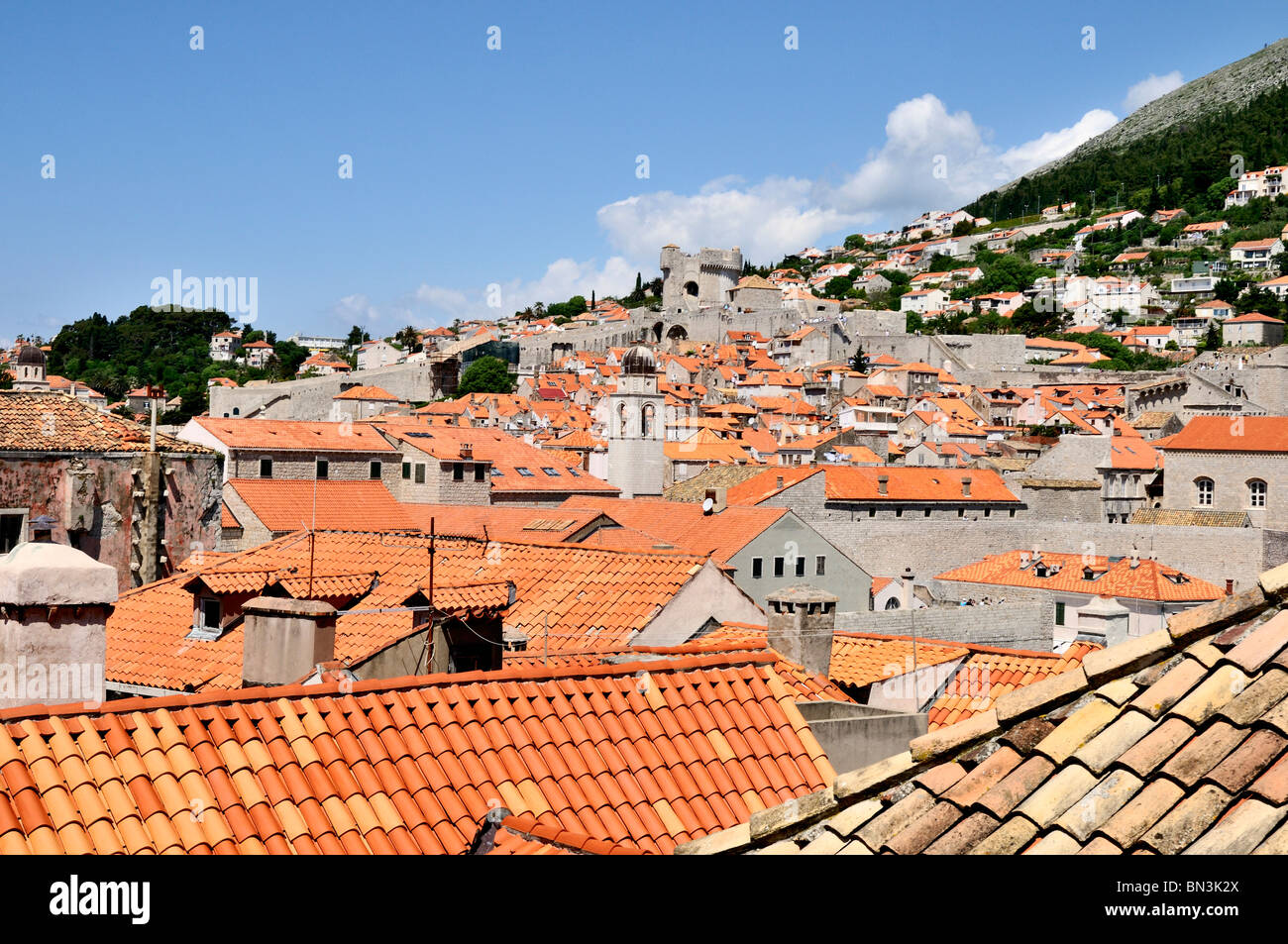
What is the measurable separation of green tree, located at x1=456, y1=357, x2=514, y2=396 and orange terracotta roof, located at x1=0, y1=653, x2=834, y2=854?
10016 cm

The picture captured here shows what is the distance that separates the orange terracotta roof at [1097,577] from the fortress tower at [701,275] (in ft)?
296

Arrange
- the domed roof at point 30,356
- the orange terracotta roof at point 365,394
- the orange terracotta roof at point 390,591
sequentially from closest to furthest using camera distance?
the orange terracotta roof at point 390,591 < the domed roof at point 30,356 < the orange terracotta roof at point 365,394

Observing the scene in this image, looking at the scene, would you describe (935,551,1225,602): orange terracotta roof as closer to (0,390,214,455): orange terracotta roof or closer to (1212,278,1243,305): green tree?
(0,390,214,455): orange terracotta roof

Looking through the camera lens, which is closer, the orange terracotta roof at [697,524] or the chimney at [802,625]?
the chimney at [802,625]

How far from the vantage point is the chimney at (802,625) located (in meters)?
10.2

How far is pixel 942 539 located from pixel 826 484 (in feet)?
15.1

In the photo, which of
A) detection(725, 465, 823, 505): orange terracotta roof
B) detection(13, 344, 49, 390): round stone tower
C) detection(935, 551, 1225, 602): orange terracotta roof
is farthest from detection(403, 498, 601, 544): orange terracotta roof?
detection(935, 551, 1225, 602): orange terracotta roof

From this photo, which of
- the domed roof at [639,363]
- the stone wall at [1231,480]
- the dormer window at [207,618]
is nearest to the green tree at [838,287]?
the stone wall at [1231,480]

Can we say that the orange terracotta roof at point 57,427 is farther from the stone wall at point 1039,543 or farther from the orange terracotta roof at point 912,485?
the orange terracotta roof at point 912,485

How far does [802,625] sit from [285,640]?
162 inches

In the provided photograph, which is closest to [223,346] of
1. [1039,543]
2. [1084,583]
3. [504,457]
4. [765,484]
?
[504,457]

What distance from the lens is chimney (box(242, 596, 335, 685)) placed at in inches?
317

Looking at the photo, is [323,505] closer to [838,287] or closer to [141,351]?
[141,351]
